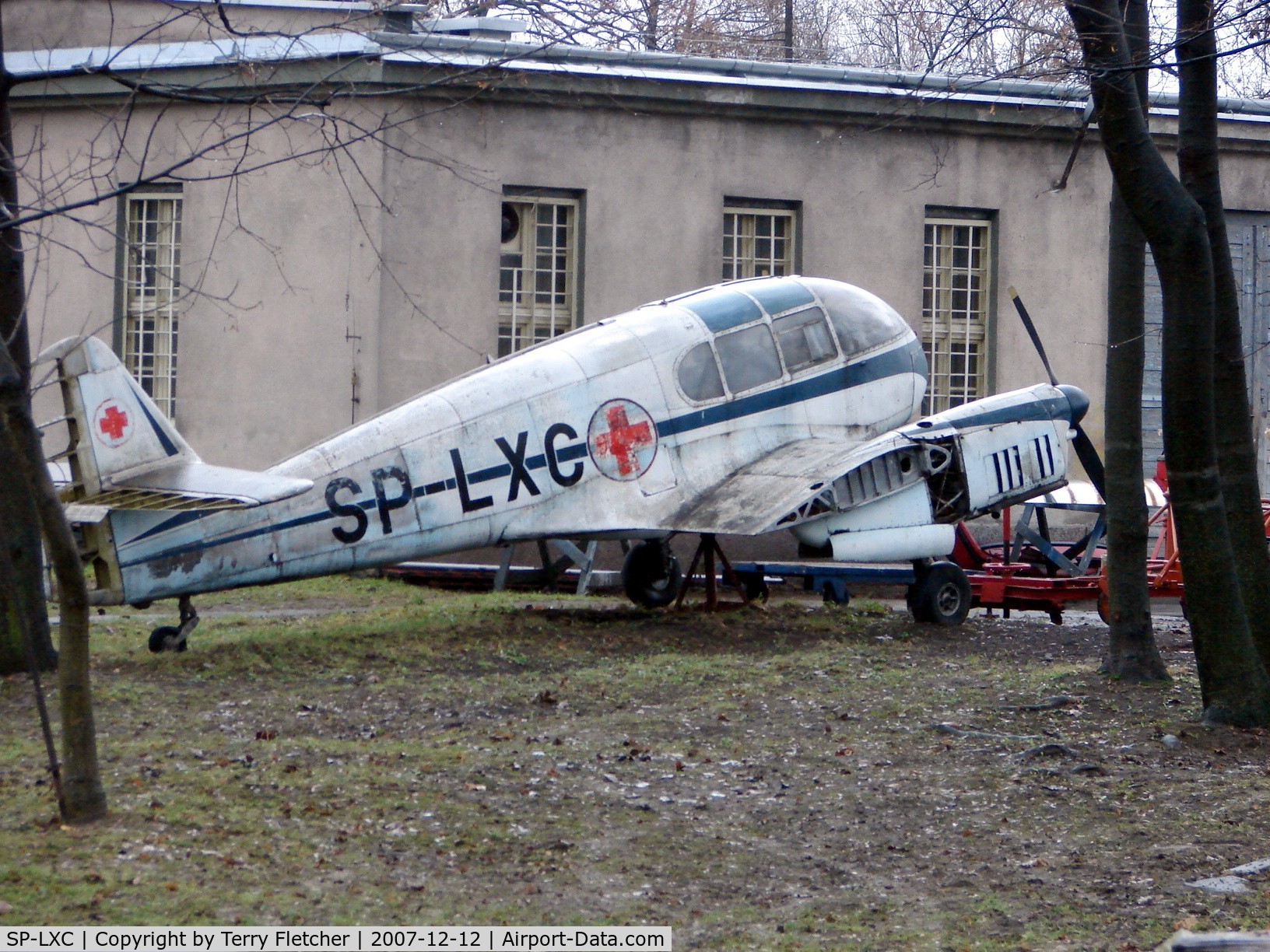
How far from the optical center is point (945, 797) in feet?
27.7

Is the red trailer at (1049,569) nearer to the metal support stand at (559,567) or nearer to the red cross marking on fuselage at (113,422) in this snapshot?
the metal support stand at (559,567)

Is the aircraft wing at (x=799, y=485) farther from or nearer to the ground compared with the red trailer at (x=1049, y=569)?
farther from the ground

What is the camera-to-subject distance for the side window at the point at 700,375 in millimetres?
15469

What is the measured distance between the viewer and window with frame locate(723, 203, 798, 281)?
25.0 metres

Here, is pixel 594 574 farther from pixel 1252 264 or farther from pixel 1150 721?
pixel 1252 264

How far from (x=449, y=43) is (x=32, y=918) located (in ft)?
56.9

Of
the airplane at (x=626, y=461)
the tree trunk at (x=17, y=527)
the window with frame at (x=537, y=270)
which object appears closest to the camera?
the tree trunk at (x=17, y=527)

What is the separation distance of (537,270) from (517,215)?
3.19ft

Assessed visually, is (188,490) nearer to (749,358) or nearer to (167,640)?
(167,640)

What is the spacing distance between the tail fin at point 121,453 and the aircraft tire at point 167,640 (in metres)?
1.67

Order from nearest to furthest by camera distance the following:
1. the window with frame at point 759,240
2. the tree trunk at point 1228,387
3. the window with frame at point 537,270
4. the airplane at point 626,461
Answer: the tree trunk at point 1228,387
the airplane at point 626,461
the window with frame at point 537,270
the window with frame at point 759,240

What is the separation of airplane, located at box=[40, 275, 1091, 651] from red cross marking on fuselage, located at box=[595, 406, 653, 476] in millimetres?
30

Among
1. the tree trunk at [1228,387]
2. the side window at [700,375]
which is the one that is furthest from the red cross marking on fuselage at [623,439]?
the tree trunk at [1228,387]

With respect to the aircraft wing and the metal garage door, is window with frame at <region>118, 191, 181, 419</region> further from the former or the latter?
the metal garage door
